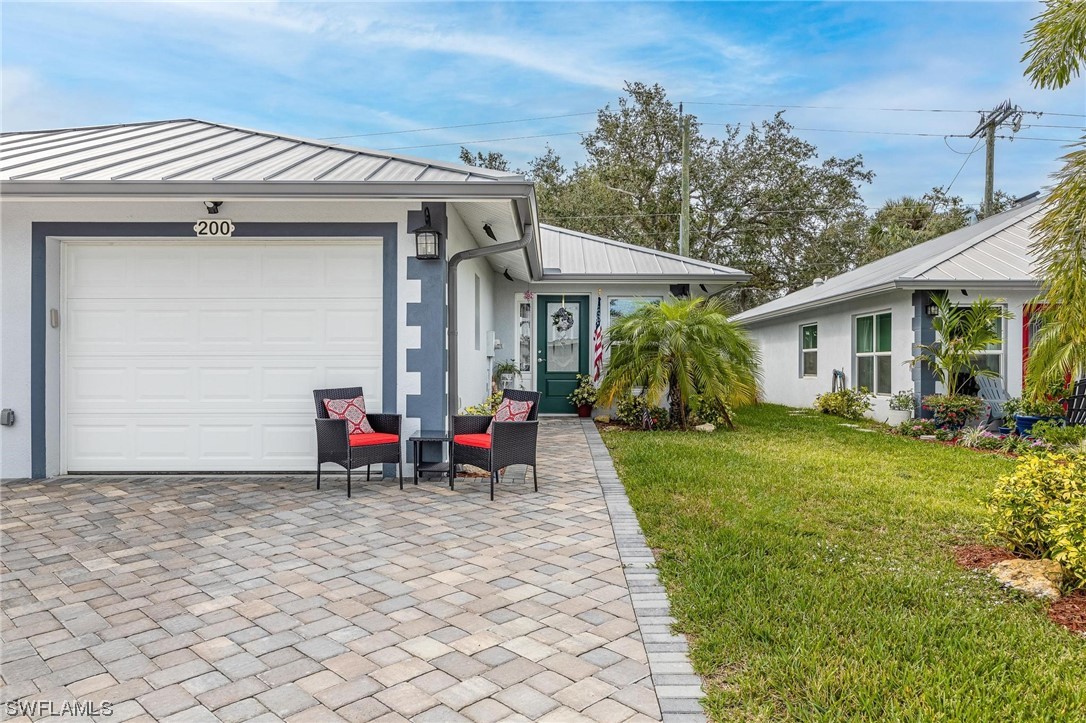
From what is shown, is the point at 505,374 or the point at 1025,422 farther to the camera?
the point at 505,374

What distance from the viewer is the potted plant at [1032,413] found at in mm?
8758

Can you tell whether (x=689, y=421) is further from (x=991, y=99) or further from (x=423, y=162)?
(x=991, y=99)

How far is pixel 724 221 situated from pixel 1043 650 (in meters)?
22.7

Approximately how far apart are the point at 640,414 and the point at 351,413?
220 inches

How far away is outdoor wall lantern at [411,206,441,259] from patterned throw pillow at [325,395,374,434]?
1535mm

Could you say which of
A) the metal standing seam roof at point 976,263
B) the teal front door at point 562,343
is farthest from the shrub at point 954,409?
the teal front door at point 562,343

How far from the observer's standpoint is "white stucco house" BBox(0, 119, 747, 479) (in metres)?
6.12

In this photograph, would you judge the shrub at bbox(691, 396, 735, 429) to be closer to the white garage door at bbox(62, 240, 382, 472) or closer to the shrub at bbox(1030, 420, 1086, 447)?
the shrub at bbox(1030, 420, 1086, 447)

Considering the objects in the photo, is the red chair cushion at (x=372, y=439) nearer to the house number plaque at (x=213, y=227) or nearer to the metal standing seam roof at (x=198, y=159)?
the metal standing seam roof at (x=198, y=159)

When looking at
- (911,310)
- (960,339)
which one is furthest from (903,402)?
(911,310)

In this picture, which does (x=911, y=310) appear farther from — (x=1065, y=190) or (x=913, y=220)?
(x=913, y=220)

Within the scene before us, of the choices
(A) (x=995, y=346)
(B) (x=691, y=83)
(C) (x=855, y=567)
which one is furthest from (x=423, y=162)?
(B) (x=691, y=83)

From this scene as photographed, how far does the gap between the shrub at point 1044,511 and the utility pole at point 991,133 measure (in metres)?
18.2

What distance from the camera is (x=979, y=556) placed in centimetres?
401
